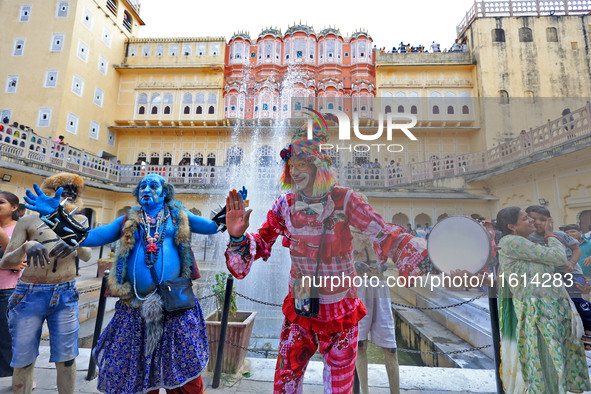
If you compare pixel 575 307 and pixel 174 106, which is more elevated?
pixel 174 106

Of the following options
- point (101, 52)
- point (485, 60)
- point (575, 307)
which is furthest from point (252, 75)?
point (575, 307)

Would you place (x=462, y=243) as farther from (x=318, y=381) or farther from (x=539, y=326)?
(x=318, y=381)

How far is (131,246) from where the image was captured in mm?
1876

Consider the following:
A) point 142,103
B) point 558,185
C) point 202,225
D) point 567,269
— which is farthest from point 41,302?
point 142,103

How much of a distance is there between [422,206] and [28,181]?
19.0 metres

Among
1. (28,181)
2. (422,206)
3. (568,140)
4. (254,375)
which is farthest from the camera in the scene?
(422,206)

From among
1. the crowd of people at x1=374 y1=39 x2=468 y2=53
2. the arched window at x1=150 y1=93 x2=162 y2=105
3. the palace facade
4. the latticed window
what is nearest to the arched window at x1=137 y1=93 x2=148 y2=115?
the palace facade

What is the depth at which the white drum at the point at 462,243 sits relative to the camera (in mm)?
1827

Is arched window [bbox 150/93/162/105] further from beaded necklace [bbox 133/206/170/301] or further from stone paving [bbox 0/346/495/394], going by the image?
beaded necklace [bbox 133/206/170/301]

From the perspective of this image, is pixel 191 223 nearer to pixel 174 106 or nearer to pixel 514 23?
pixel 174 106

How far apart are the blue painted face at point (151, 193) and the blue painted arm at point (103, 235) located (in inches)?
8.9

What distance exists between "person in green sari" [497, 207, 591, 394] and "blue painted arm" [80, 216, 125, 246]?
3.08 metres

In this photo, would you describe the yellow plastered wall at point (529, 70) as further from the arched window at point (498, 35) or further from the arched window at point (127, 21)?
the arched window at point (127, 21)

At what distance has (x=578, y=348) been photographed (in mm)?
2293
